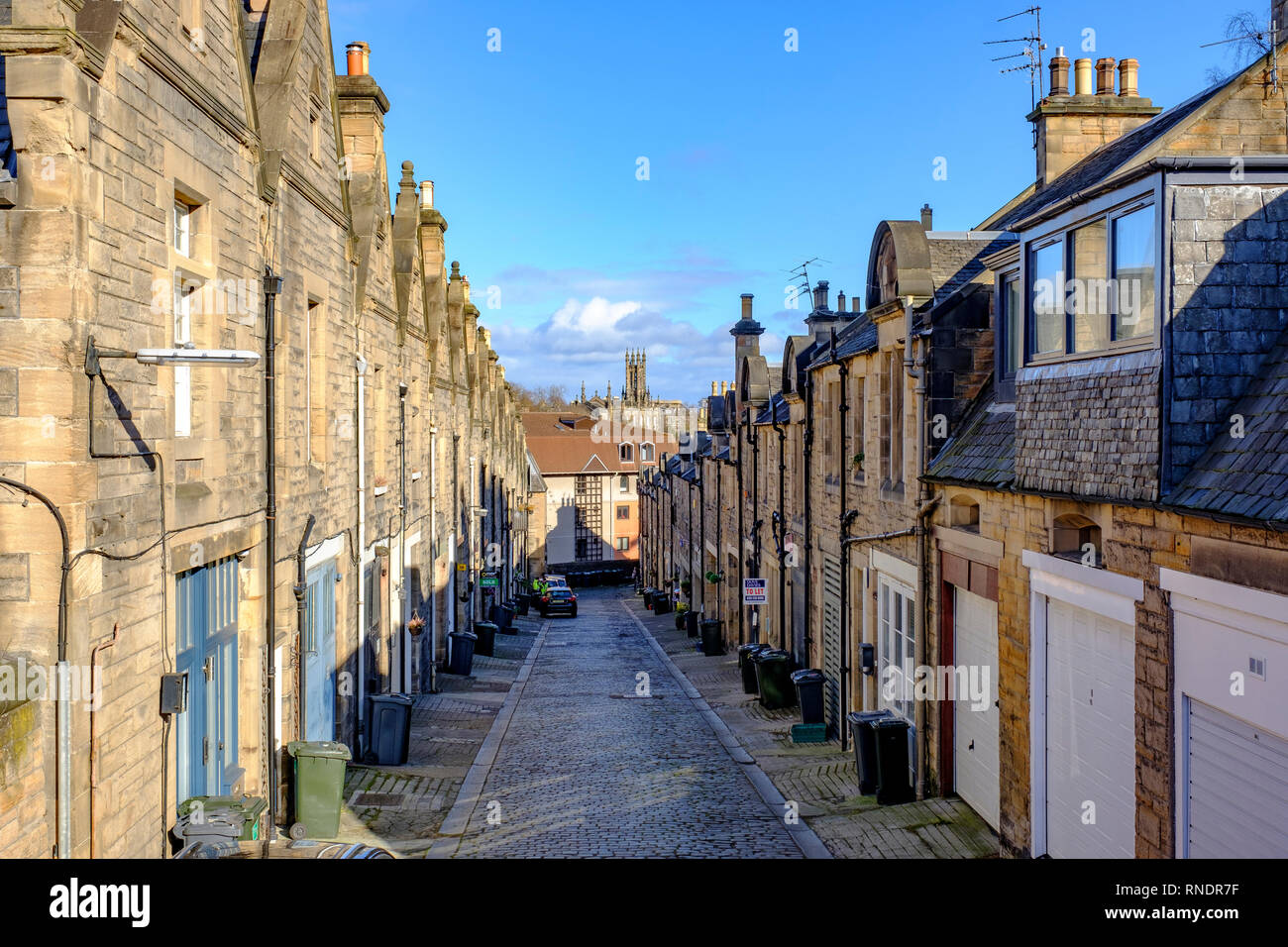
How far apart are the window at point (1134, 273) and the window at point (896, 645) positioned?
21.8 feet

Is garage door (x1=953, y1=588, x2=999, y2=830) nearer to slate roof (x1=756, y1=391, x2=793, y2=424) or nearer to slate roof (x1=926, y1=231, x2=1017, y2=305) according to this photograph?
slate roof (x1=926, y1=231, x2=1017, y2=305)

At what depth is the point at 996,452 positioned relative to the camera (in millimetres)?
10828

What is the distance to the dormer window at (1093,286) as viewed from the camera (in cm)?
754

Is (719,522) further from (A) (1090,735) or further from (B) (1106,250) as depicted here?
(B) (1106,250)

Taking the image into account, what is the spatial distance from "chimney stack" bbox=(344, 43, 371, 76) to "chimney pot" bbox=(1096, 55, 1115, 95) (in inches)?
445

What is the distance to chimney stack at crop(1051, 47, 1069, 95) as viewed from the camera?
14.5 meters

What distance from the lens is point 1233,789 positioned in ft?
20.9

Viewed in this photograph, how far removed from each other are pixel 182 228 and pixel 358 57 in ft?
29.9

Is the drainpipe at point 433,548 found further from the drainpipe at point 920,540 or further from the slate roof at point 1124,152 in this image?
the slate roof at point 1124,152

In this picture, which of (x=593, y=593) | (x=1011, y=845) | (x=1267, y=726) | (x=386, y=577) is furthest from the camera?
(x=593, y=593)

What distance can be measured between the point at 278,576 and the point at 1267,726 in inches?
356

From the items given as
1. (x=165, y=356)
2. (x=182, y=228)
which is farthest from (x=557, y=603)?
(x=165, y=356)
